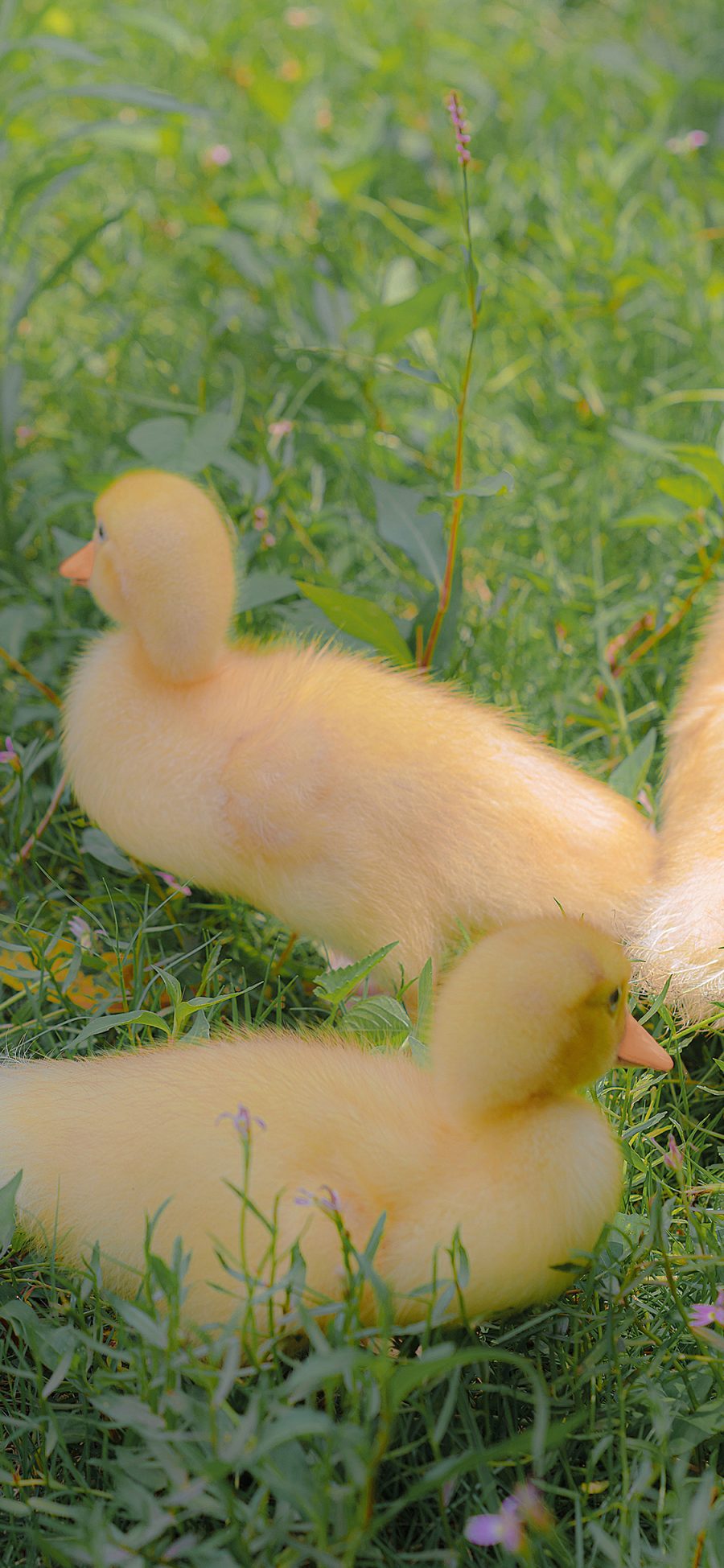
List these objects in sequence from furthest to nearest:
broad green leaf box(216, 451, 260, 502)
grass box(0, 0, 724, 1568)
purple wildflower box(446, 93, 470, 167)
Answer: broad green leaf box(216, 451, 260, 502), purple wildflower box(446, 93, 470, 167), grass box(0, 0, 724, 1568)

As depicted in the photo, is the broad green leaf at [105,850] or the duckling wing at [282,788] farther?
the broad green leaf at [105,850]

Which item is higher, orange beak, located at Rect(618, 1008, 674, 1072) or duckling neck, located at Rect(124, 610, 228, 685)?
duckling neck, located at Rect(124, 610, 228, 685)

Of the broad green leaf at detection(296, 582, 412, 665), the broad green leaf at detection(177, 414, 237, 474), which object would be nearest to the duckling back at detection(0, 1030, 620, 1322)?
the broad green leaf at detection(296, 582, 412, 665)

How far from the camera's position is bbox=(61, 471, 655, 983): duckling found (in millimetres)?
1646

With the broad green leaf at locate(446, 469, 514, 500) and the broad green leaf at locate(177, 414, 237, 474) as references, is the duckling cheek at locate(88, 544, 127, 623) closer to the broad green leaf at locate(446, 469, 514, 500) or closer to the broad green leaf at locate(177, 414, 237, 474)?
the broad green leaf at locate(177, 414, 237, 474)

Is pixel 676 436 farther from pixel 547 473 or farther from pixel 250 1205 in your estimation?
pixel 250 1205

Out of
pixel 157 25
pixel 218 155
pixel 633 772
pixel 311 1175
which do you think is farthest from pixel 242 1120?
pixel 157 25

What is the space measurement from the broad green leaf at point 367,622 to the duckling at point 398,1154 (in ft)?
2.42

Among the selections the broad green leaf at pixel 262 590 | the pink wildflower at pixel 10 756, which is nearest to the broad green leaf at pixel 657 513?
the broad green leaf at pixel 262 590

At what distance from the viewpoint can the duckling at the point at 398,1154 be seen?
1215mm

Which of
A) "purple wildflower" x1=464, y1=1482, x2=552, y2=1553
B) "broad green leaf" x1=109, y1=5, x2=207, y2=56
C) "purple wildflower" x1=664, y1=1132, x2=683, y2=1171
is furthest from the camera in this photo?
"broad green leaf" x1=109, y1=5, x2=207, y2=56

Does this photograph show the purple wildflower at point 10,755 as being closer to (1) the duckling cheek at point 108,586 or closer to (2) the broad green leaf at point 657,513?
(1) the duckling cheek at point 108,586

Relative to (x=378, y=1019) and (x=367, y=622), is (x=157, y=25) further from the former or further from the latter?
(x=378, y=1019)

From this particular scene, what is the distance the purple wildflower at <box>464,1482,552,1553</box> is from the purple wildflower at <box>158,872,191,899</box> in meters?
0.91
